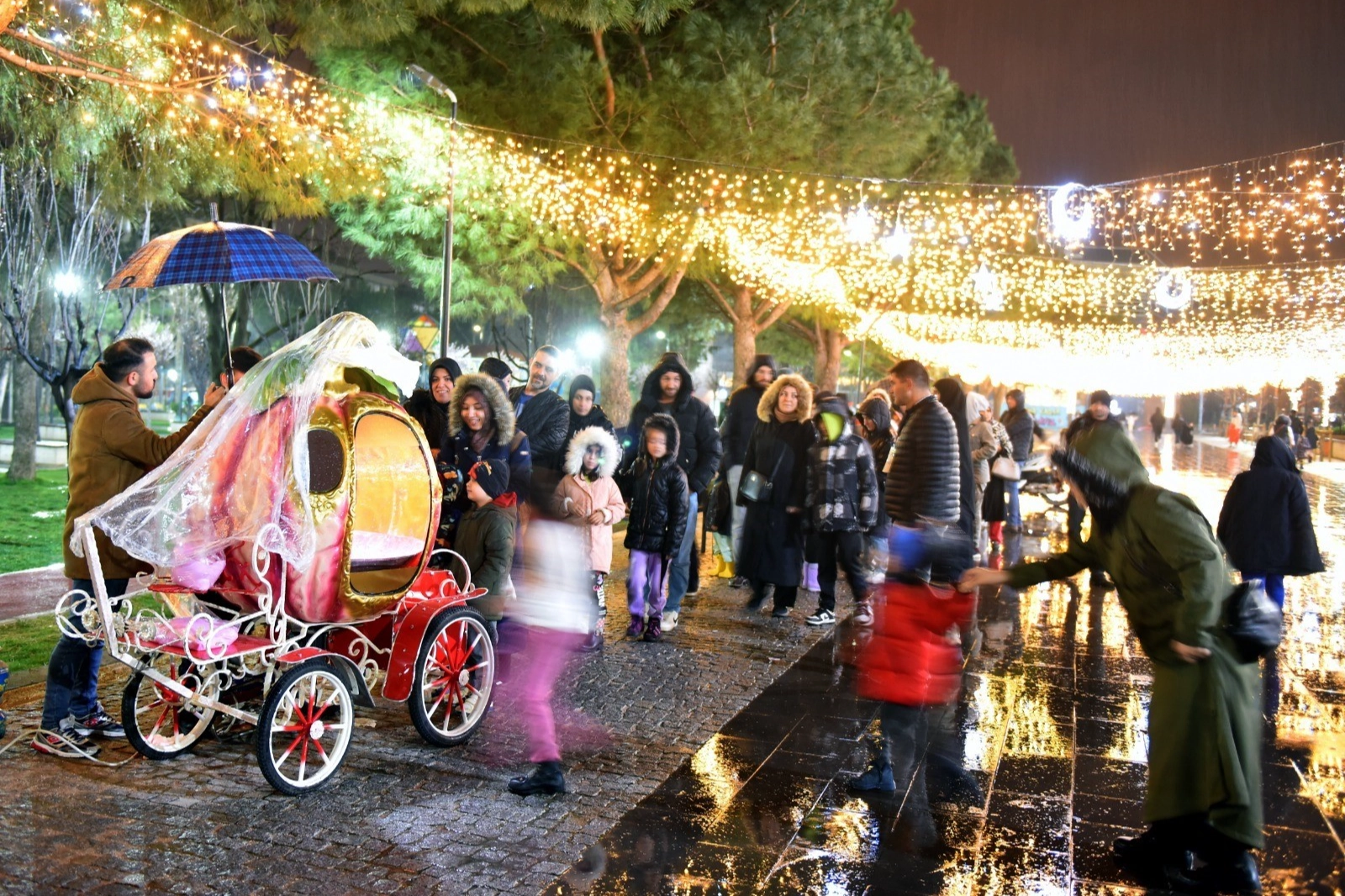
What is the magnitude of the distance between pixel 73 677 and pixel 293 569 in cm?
148

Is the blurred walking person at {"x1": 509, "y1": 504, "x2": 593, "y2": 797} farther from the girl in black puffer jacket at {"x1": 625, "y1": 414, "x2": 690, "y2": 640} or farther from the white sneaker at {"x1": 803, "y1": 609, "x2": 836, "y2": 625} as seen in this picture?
the white sneaker at {"x1": 803, "y1": 609, "x2": 836, "y2": 625}

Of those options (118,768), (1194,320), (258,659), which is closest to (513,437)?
(258,659)

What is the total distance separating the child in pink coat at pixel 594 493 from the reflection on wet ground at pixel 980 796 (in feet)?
Answer: 5.28

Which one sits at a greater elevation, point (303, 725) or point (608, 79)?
point (608, 79)

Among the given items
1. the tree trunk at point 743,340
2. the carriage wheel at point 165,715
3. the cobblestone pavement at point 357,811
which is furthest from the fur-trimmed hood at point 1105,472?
the tree trunk at point 743,340

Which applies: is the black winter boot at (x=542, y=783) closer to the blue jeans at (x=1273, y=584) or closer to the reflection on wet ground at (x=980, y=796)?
the reflection on wet ground at (x=980, y=796)

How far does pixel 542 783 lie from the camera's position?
16.6 ft

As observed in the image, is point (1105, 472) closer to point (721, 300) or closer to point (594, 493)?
point (594, 493)

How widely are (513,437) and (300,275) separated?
161 centimetres

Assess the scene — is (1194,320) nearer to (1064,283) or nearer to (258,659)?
(1064,283)

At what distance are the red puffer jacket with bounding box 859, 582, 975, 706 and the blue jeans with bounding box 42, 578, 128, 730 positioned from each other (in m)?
3.71

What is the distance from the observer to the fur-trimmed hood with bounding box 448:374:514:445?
672cm

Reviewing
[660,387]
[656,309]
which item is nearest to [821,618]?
[660,387]

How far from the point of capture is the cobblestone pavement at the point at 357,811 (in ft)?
13.7
